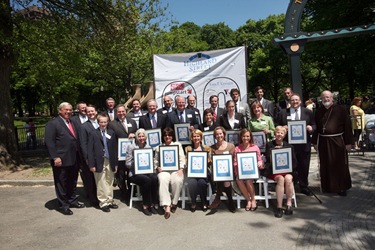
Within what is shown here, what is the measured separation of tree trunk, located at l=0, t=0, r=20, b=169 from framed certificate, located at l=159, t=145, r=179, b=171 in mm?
6645

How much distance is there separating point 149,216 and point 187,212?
68 centimetres

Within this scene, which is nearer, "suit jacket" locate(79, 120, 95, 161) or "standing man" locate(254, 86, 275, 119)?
"suit jacket" locate(79, 120, 95, 161)

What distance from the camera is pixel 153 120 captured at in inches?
274

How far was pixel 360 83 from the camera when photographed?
2427cm

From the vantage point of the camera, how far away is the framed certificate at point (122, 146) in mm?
6418

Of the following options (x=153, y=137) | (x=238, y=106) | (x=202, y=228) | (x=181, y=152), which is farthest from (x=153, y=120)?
(x=202, y=228)

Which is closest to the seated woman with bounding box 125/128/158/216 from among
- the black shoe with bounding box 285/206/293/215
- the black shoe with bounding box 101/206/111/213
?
the black shoe with bounding box 101/206/111/213

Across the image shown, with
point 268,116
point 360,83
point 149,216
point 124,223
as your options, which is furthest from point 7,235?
point 360,83

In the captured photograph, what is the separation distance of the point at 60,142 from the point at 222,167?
3.07m

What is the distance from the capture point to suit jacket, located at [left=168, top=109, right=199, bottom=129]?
6.94 meters

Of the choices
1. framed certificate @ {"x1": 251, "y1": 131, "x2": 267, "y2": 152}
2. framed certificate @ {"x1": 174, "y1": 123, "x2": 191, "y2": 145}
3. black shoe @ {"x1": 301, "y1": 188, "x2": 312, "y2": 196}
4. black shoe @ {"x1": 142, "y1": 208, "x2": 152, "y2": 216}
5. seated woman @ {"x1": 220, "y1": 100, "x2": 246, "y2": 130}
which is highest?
seated woman @ {"x1": 220, "y1": 100, "x2": 246, "y2": 130}

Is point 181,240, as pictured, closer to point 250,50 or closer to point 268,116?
point 268,116

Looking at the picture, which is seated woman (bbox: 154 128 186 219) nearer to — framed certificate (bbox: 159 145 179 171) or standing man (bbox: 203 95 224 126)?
framed certificate (bbox: 159 145 179 171)

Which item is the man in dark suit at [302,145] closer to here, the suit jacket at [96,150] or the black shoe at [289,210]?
the black shoe at [289,210]
